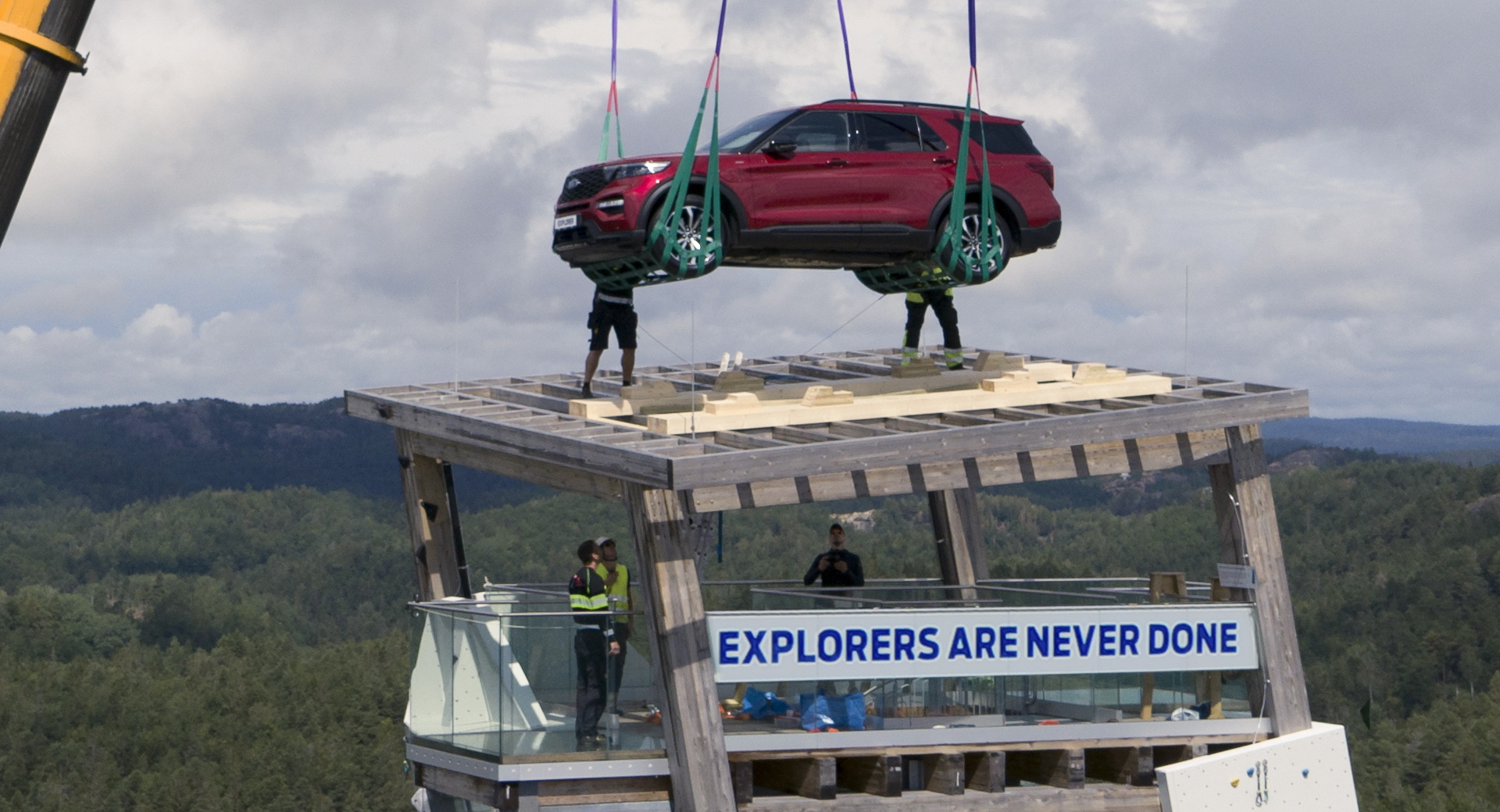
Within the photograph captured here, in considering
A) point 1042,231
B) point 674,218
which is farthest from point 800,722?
point 1042,231

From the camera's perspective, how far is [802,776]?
1516cm

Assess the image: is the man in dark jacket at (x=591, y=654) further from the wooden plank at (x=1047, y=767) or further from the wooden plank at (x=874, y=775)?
the wooden plank at (x=1047, y=767)

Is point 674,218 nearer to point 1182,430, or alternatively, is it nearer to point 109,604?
point 1182,430

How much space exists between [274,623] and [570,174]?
484 ft

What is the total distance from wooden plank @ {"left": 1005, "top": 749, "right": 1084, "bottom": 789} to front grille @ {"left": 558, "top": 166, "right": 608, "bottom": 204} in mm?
5952

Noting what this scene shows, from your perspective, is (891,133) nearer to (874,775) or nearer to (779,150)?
(779,150)

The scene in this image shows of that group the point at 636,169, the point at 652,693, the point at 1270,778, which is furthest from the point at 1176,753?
the point at 636,169

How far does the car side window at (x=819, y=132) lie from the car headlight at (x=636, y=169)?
51.5 inches

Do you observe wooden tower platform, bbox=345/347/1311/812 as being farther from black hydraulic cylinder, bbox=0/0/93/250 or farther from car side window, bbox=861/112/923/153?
black hydraulic cylinder, bbox=0/0/93/250

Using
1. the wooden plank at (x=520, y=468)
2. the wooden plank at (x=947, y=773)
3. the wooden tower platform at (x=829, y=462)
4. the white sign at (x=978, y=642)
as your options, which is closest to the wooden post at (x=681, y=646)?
the wooden tower platform at (x=829, y=462)

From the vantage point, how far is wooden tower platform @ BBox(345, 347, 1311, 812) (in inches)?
557

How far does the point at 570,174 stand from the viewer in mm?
16266

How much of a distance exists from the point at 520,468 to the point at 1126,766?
234 inches

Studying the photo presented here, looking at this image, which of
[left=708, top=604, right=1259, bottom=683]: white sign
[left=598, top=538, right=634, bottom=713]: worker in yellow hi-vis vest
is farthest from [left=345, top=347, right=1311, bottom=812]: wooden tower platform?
[left=598, top=538, right=634, bottom=713]: worker in yellow hi-vis vest
